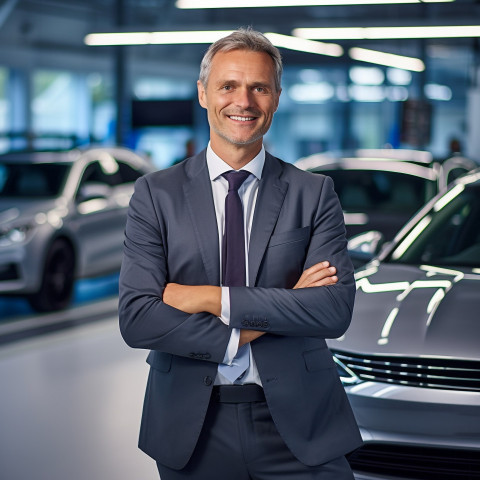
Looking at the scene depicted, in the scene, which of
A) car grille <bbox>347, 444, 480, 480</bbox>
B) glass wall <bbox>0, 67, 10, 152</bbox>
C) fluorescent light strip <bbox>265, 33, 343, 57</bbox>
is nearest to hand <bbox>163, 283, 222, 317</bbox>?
car grille <bbox>347, 444, 480, 480</bbox>

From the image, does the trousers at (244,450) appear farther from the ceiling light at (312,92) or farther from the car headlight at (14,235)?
the ceiling light at (312,92)

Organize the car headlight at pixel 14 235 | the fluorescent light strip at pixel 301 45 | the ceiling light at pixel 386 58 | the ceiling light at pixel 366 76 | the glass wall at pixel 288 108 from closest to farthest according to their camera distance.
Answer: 1. the car headlight at pixel 14 235
2. the fluorescent light strip at pixel 301 45
3. the glass wall at pixel 288 108
4. the ceiling light at pixel 386 58
5. the ceiling light at pixel 366 76

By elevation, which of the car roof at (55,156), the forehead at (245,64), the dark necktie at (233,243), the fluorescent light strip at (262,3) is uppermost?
the fluorescent light strip at (262,3)

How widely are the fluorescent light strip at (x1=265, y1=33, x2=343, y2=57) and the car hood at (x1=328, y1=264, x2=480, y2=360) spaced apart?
11331mm

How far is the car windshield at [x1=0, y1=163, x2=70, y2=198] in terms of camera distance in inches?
376

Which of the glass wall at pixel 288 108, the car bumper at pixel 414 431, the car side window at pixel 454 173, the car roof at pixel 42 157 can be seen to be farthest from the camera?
the glass wall at pixel 288 108

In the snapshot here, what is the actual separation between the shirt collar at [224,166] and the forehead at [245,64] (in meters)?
0.21

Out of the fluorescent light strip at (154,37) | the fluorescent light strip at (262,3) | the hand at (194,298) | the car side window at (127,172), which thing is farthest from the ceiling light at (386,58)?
the hand at (194,298)

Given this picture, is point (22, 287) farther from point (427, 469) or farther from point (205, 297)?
point (205, 297)

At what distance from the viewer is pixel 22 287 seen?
28.8 ft

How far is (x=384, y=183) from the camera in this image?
938 cm

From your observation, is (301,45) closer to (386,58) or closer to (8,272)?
(386,58)

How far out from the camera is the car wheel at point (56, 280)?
29.8 feet

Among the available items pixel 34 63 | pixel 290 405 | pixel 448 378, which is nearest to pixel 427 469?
pixel 448 378
